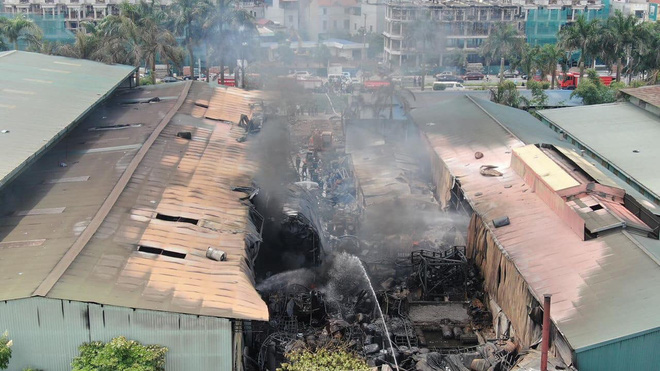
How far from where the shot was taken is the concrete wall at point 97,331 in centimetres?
1803

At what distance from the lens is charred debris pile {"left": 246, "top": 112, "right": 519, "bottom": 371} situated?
2153cm

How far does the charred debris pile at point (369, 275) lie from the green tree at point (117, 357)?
315cm

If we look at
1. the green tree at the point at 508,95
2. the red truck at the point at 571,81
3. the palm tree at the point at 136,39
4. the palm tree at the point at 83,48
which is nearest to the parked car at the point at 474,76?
the red truck at the point at 571,81

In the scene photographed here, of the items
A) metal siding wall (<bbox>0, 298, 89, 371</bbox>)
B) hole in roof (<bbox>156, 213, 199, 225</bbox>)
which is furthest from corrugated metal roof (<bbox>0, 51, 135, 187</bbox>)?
metal siding wall (<bbox>0, 298, 89, 371</bbox>)

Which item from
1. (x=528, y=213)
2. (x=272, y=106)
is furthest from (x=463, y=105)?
(x=528, y=213)

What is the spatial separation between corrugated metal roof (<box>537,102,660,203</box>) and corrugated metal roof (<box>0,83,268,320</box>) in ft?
57.4

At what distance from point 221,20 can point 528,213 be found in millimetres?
31839

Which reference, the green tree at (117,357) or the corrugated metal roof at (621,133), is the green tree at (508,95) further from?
the green tree at (117,357)

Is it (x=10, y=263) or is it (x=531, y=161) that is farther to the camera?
(x=531, y=161)

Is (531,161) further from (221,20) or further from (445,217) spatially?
(221,20)

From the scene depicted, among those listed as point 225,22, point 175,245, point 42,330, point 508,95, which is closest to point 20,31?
point 225,22

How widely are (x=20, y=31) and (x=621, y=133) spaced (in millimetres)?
37507

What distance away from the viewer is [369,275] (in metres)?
27.8

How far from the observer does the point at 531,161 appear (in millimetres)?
30422
